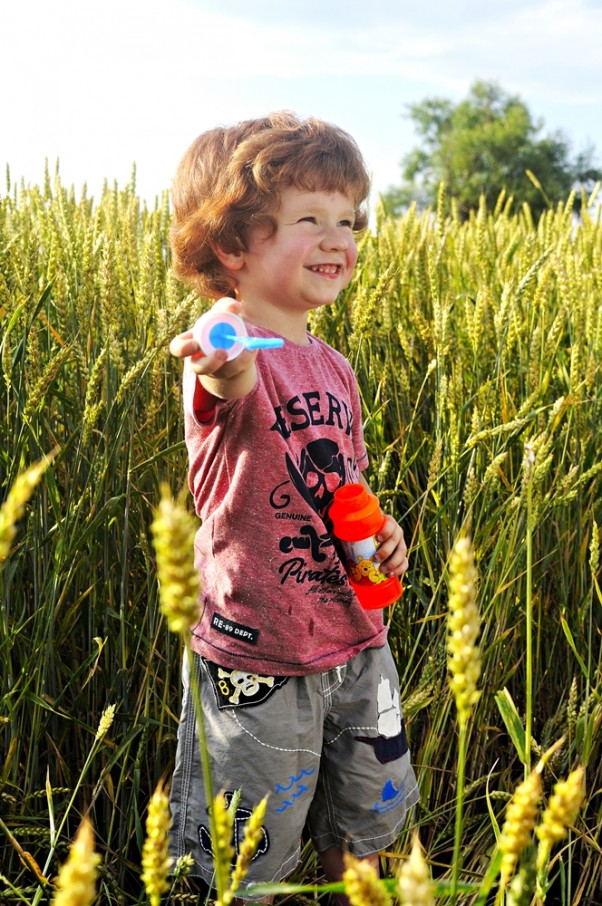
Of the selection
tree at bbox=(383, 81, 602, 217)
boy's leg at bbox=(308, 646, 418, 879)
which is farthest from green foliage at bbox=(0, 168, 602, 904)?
tree at bbox=(383, 81, 602, 217)

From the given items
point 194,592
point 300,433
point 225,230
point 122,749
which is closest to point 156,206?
point 225,230

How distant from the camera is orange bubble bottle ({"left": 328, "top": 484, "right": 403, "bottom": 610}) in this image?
1.20 metres

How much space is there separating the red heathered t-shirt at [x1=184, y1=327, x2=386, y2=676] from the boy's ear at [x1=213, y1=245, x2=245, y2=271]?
0.13 m

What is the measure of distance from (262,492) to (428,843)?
83cm

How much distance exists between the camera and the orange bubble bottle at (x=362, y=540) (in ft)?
3.93

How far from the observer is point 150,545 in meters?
1.52

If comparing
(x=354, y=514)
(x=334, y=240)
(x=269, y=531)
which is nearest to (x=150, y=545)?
(x=269, y=531)

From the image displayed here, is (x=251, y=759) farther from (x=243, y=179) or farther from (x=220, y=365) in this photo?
(x=243, y=179)

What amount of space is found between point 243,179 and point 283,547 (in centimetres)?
54

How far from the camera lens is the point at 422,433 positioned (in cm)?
183

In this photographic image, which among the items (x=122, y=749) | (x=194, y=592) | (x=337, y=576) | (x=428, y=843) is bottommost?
(x=428, y=843)

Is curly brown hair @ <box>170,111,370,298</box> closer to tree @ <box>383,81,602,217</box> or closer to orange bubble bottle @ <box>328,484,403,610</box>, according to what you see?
orange bubble bottle @ <box>328,484,403,610</box>

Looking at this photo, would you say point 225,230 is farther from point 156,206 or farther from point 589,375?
point 156,206

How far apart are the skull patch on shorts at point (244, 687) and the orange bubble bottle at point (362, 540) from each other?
17 cm
